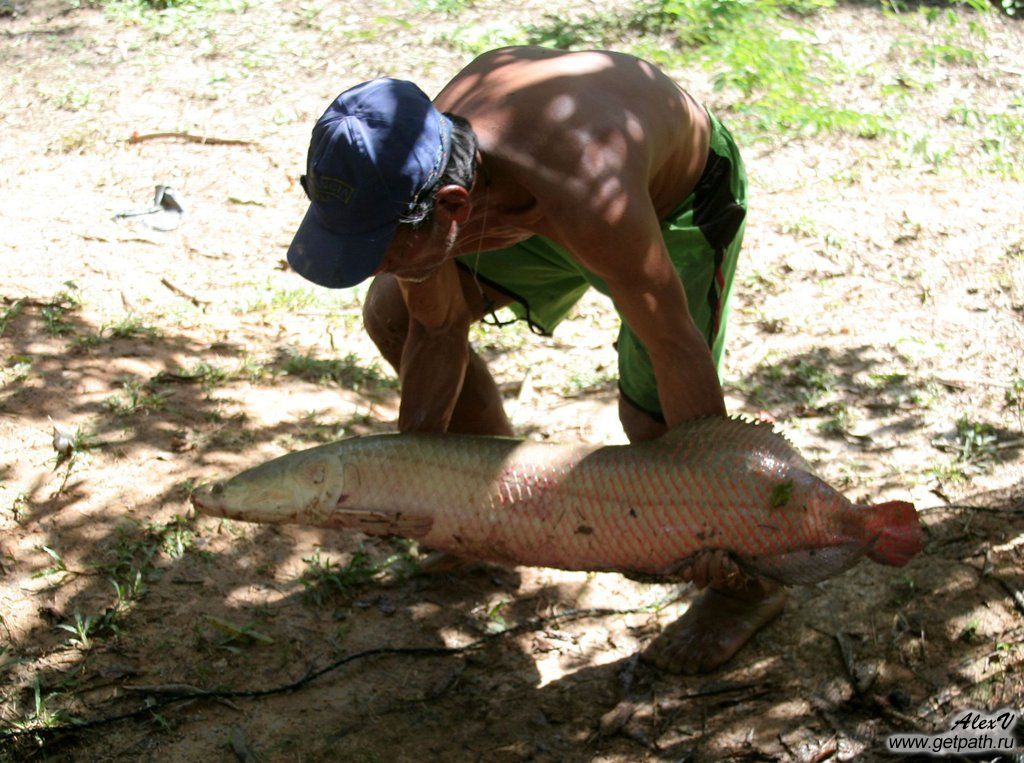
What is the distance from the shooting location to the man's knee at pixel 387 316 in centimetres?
381

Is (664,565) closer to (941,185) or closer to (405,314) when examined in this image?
(405,314)

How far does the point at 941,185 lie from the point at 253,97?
4820mm

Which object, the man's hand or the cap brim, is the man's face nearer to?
the cap brim

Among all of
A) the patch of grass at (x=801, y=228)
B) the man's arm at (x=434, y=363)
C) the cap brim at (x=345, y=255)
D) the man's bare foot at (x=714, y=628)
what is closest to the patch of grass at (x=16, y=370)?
the man's arm at (x=434, y=363)

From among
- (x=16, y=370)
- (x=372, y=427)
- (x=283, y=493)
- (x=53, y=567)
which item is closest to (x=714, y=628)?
(x=283, y=493)

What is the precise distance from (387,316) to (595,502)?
3.88 ft

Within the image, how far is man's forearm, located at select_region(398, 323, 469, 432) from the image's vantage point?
3518mm

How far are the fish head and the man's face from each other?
0.64m

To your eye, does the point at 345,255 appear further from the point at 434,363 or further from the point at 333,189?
the point at 434,363

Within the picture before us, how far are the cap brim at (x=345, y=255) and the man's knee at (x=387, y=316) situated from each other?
969 millimetres

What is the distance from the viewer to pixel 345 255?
2762mm

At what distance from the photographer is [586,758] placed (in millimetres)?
3307

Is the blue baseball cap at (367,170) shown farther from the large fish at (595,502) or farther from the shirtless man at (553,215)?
the large fish at (595,502)

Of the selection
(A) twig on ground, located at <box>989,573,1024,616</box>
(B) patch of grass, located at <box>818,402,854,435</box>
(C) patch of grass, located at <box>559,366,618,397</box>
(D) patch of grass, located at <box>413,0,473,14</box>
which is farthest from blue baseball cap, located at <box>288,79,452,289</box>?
(D) patch of grass, located at <box>413,0,473,14</box>
